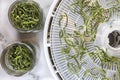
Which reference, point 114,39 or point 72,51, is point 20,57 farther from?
point 114,39

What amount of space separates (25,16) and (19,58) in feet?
0.35

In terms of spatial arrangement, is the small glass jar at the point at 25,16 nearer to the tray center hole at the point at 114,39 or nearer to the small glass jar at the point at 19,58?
the small glass jar at the point at 19,58

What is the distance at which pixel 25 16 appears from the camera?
1085 millimetres

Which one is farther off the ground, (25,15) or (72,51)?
(25,15)

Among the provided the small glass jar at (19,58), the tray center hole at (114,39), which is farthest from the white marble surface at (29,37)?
the tray center hole at (114,39)

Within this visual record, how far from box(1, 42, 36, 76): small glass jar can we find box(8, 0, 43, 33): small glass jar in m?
0.04

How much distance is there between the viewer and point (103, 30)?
1.07 metres

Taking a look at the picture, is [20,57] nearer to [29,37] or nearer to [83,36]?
[29,37]

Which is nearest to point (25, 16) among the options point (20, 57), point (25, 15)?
point (25, 15)

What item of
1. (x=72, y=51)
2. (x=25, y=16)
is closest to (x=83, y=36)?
(x=72, y=51)

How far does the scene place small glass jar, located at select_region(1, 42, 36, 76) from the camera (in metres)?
1.09

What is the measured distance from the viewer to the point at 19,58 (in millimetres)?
1089

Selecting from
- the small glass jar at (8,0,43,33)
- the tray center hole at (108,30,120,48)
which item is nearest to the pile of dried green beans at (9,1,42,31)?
the small glass jar at (8,0,43,33)

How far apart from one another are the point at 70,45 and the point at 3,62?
7.4 inches
